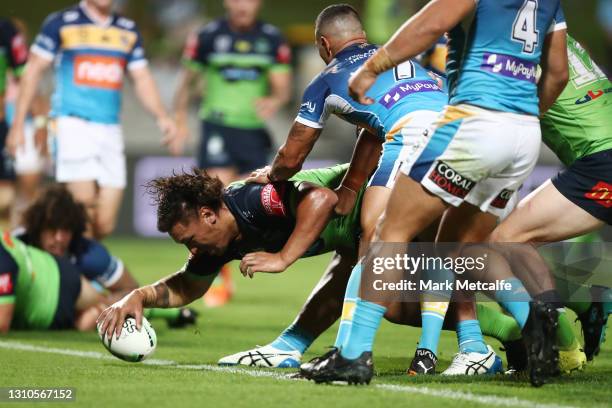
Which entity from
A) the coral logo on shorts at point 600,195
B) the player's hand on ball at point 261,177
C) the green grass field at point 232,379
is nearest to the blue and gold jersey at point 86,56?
the green grass field at point 232,379

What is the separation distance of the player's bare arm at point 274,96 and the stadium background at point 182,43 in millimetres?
6153

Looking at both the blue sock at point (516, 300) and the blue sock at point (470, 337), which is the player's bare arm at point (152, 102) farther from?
the blue sock at point (516, 300)

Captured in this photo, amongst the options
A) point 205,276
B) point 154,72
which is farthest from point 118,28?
point 154,72

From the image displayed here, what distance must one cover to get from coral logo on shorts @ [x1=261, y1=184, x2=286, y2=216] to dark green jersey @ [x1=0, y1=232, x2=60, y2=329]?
2505 millimetres

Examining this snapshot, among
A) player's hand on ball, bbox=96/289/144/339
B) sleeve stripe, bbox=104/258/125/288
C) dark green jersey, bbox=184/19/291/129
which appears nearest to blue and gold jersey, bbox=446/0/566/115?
player's hand on ball, bbox=96/289/144/339

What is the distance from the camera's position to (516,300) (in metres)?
5.18

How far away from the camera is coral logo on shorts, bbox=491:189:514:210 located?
202 inches

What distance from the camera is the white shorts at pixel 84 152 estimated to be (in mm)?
9695

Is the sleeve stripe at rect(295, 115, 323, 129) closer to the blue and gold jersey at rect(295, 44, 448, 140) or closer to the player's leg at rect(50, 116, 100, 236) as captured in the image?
the blue and gold jersey at rect(295, 44, 448, 140)

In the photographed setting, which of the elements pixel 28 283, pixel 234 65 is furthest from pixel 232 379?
pixel 234 65

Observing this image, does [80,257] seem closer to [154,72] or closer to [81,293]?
[81,293]

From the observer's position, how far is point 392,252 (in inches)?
191

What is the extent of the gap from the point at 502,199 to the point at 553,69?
0.66 m

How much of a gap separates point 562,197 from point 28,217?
4246 millimetres
